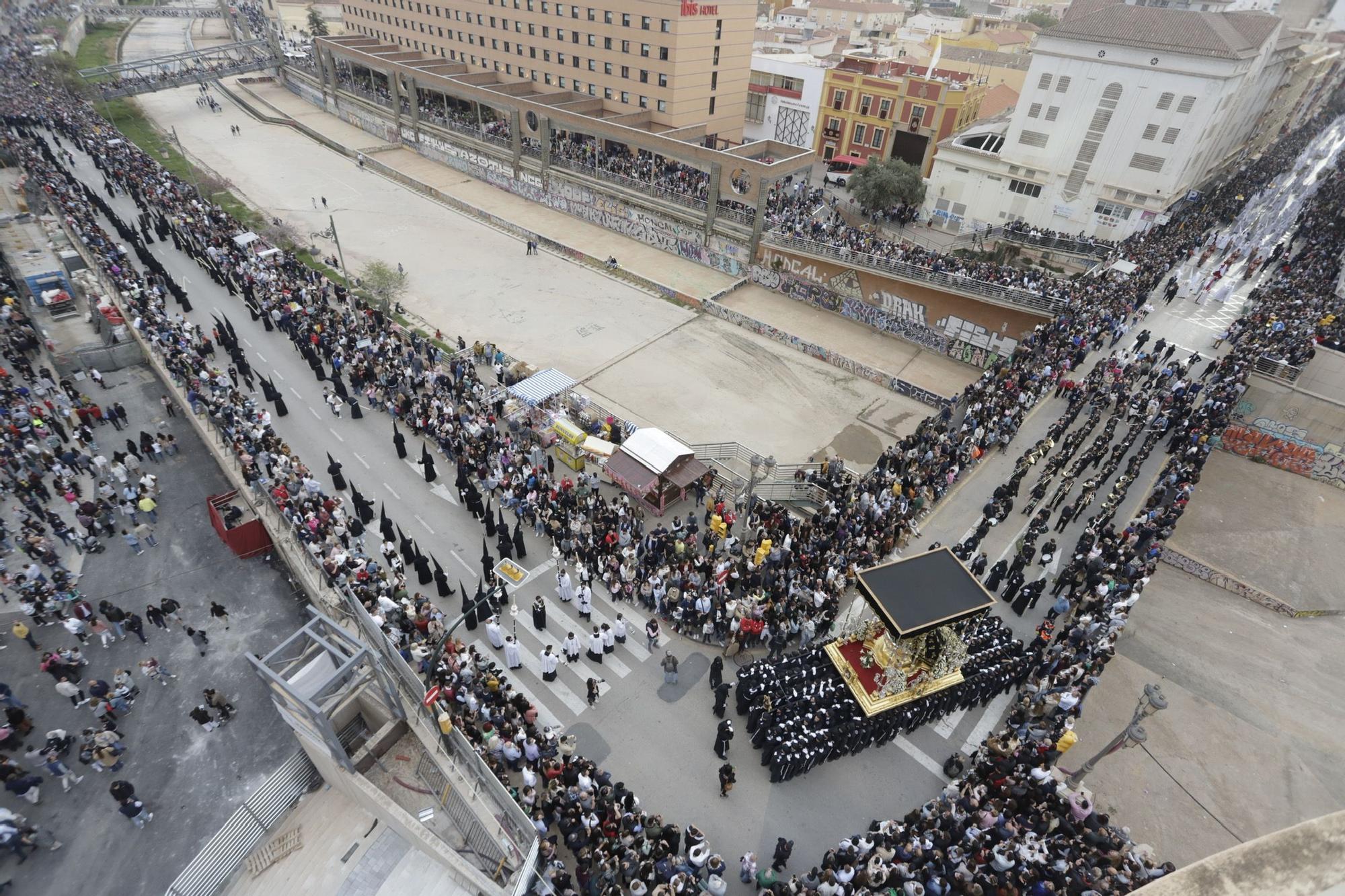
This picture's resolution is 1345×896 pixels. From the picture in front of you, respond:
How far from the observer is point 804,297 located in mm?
37344

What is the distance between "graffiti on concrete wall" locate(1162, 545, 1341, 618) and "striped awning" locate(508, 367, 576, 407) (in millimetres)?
20547

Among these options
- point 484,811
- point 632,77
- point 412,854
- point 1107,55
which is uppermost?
point 1107,55

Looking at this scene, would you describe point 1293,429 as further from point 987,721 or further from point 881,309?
point 881,309

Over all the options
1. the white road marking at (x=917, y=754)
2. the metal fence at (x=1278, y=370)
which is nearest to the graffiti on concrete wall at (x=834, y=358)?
the metal fence at (x=1278, y=370)

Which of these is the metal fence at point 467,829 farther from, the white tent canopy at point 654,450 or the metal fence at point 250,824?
the white tent canopy at point 654,450

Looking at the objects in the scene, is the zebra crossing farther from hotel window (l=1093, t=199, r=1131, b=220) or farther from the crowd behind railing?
hotel window (l=1093, t=199, r=1131, b=220)

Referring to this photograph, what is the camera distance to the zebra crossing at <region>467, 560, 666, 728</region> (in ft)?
52.3

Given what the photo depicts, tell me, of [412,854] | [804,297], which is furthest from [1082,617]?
[804,297]

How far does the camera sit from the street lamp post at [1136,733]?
10797mm

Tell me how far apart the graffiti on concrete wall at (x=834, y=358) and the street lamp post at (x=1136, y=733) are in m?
15.4

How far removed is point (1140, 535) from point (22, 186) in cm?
6218

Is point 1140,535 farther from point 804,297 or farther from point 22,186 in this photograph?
point 22,186

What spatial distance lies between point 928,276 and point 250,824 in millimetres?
32785

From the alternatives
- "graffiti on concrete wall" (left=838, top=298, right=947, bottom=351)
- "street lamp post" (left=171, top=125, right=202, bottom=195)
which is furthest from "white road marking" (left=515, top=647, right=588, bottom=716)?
"street lamp post" (left=171, top=125, right=202, bottom=195)
